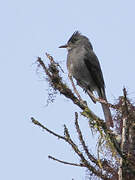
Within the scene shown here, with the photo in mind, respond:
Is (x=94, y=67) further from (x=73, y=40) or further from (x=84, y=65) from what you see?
(x=73, y=40)

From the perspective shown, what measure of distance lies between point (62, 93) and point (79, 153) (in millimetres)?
682

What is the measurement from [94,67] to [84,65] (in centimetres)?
21

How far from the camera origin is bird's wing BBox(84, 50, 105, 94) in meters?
8.58

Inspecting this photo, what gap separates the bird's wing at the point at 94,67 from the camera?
858 cm

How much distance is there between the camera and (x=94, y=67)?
8789 millimetres

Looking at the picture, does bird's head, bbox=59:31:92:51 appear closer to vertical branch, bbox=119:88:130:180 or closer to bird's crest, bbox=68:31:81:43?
bird's crest, bbox=68:31:81:43

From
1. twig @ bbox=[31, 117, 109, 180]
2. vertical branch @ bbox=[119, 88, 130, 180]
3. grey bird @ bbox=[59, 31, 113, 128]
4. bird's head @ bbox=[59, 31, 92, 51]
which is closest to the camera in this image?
vertical branch @ bbox=[119, 88, 130, 180]

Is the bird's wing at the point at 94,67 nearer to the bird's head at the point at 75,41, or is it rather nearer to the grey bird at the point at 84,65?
the grey bird at the point at 84,65

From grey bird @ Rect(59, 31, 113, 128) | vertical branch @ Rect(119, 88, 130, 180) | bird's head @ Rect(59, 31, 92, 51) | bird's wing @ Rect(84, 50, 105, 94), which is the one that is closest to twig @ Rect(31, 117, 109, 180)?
vertical branch @ Rect(119, 88, 130, 180)

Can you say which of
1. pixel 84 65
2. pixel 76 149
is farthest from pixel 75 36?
pixel 76 149

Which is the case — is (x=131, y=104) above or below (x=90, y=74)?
below

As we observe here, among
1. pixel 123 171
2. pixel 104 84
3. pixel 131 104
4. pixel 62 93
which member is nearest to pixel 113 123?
pixel 131 104

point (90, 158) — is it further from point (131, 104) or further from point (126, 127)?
point (131, 104)

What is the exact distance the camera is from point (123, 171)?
3.09m
